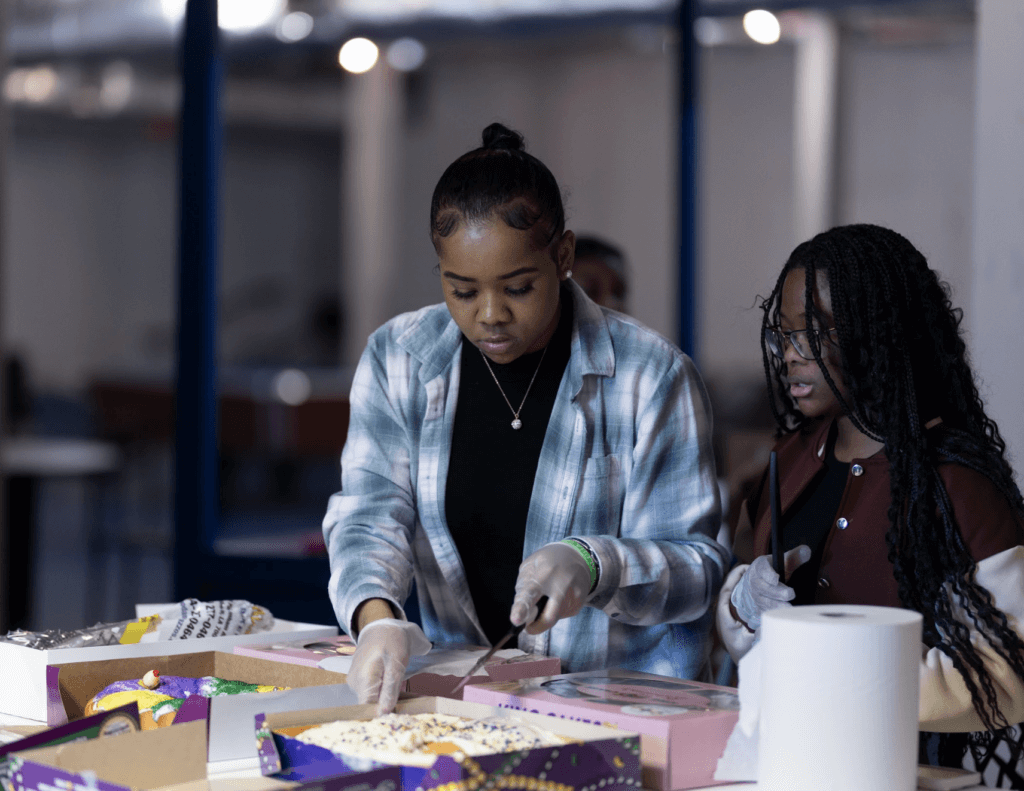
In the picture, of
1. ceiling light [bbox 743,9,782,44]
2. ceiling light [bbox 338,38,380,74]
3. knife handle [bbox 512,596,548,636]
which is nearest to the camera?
knife handle [bbox 512,596,548,636]

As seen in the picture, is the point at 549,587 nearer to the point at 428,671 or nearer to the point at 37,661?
the point at 428,671

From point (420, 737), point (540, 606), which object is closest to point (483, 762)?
point (420, 737)

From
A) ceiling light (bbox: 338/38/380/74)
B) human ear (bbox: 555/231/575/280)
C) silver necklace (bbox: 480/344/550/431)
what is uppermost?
ceiling light (bbox: 338/38/380/74)

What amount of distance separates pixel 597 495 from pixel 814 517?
250mm

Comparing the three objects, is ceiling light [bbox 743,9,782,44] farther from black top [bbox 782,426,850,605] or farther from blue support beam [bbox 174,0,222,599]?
black top [bbox 782,426,850,605]

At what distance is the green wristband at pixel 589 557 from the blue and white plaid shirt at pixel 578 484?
9cm

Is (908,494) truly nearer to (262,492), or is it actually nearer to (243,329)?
(262,492)

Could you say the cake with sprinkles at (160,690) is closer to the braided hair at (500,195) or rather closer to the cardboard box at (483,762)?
the cardboard box at (483,762)

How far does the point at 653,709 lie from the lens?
3.44 ft

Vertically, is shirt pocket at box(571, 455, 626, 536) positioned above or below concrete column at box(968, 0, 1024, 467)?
below

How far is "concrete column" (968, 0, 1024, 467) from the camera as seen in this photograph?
6.48ft

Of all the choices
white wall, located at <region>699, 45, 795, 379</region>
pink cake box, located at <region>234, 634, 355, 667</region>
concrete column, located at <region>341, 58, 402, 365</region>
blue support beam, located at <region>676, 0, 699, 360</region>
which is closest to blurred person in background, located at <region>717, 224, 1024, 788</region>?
pink cake box, located at <region>234, 634, 355, 667</region>

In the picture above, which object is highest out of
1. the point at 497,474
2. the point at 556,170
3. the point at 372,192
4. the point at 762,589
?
the point at 372,192

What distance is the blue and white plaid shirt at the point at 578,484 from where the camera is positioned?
1.41m
